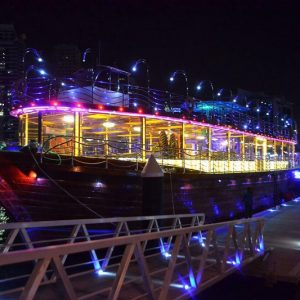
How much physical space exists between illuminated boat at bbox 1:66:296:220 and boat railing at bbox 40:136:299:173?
0.03 metres

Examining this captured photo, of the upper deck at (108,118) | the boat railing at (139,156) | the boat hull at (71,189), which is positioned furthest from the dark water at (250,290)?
the upper deck at (108,118)

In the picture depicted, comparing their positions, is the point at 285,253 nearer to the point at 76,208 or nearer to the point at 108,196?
the point at 108,196

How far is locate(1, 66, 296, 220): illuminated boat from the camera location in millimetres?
10391

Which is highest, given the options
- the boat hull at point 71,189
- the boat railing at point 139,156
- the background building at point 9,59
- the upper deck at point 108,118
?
the background building at point 9,59

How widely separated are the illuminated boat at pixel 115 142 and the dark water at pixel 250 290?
128 inches

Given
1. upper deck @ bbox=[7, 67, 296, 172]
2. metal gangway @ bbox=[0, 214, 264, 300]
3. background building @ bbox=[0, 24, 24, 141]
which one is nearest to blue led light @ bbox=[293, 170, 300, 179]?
upper deck @ bbox=[7, 67, 296, 172]

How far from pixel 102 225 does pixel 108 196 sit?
77 centimetres

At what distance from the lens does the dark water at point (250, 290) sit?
8562 millimetres

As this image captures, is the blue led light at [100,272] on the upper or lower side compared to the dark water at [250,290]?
upper

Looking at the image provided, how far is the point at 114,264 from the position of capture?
732cm

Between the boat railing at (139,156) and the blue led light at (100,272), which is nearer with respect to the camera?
the blue led light at (100,272)

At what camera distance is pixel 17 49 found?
52.7 m

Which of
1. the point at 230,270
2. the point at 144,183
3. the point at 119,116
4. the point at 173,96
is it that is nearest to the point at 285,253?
the point at 230,270

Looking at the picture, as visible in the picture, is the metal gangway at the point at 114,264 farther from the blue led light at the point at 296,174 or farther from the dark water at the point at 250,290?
the blue led light at the point at 296,174
